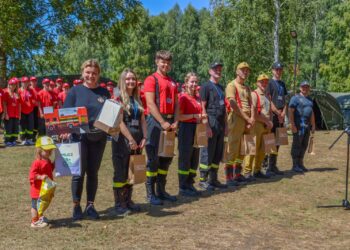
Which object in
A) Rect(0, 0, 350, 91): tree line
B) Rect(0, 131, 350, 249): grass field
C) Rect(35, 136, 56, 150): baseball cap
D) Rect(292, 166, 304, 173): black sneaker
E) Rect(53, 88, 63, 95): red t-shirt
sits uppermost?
Rect(0, 0, 350, 91): tree line

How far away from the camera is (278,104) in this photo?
31.7 feet

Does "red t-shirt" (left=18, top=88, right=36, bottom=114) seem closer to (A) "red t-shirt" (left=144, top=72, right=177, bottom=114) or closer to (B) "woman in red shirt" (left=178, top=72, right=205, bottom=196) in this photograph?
(B) "woman in red shirt" (left=178, top=72, right=205, bottom=196)

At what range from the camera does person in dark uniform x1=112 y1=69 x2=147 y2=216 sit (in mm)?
6254

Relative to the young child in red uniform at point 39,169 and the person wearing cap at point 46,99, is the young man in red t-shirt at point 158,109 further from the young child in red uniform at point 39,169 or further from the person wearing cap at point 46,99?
the person wearing cap at point 46,99

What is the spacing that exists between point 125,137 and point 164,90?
978mm

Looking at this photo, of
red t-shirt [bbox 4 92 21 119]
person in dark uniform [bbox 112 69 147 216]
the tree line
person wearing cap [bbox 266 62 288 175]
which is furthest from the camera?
the tree line

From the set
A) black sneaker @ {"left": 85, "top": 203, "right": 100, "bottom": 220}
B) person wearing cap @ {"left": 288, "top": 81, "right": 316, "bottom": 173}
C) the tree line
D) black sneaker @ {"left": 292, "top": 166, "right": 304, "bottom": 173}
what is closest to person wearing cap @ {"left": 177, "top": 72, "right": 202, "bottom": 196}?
black sneaker @ {"left": 85, "top": 203, "right": 100, "bottom": 220}

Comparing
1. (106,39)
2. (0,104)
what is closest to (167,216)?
(0,104)

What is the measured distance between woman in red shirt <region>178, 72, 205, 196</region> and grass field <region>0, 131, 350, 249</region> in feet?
1.26

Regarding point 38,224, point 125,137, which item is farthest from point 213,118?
point 38,224

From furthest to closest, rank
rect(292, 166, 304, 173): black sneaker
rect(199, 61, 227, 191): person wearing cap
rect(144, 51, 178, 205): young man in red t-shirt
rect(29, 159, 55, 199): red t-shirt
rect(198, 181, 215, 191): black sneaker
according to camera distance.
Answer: rect(292, 166, 304, 173): black sneaker → rect(198, 181, 215, 191): black sneaker → rect(199, 61, 227, 191): person wearing cap → rect(144, 51, 178, 205): young man in red t-shirt → rect(29, 159, 55, 199): red t-shirt

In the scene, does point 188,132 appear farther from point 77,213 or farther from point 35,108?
point 35,108

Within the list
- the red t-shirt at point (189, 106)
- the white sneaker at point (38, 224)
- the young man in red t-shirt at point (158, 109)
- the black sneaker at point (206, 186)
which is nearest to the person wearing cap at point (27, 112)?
the black sneaker at point (206, 186)

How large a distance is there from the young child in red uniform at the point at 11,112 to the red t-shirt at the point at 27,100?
163mm
